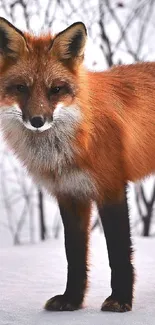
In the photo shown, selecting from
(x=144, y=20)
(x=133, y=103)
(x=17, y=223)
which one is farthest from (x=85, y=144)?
(x=17, y=223)

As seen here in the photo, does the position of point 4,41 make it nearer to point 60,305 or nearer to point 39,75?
point 39,75

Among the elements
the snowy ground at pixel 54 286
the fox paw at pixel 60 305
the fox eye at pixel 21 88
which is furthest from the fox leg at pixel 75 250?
the fox eye at pixel 21 88

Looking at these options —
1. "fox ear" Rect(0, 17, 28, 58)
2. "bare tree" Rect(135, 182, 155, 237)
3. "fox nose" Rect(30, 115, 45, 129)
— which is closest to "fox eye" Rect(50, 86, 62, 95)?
"fox nose" Rect(30, 115, 45, 129)

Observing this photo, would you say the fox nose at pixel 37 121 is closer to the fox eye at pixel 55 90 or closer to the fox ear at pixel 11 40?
the fox eye at pixel 55 90

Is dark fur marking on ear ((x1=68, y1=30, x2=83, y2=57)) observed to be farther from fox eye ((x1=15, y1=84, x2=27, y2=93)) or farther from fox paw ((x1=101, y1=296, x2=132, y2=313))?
fox paw ((x1=101, y1=296, x2=132, y2=313))

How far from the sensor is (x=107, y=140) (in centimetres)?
404

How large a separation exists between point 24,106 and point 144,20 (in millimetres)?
6742

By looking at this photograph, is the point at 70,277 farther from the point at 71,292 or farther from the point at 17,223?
the point at 17,223

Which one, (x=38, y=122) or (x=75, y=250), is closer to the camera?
(x=38, y=122)

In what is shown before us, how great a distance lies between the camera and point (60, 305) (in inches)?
166

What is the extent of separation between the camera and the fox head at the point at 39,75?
11.9ft

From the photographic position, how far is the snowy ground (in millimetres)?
3777

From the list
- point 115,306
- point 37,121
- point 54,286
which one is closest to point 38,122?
point 37,121

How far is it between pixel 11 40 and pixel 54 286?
88.3 inches
